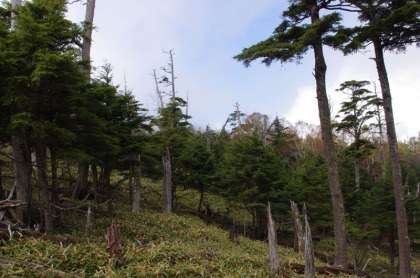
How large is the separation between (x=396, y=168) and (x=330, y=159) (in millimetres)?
3033

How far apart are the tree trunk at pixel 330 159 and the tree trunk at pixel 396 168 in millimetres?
2642

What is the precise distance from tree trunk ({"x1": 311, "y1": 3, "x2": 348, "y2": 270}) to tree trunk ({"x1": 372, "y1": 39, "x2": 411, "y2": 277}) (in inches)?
104

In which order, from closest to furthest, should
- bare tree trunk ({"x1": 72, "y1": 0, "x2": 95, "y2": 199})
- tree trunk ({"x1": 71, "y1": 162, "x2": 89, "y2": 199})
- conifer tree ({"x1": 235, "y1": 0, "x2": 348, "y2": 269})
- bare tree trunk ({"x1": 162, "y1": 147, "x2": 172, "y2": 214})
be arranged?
1. conifer tree ({"x1": 235, "y1": 0, "x2": 348, "y2": 269})
2. bare tree trunk ({"x1": 72, "y1": 0, "x2": 95, "y2": 199})
3. tree trunk ({"x1": 71, "y1": 162, "x2": 89, "y2": 199})
4. bare tree trunk ({"x1": 162, "y1": 147, "x2": 172, "y2": 214})

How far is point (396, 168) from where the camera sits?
10.0 meters

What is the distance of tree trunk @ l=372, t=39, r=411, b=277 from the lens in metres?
9.60

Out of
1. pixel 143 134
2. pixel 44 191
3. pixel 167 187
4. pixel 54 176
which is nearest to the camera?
pixel 44 191

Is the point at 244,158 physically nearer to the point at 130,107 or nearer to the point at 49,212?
the point at 130,107

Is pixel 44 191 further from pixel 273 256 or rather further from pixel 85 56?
pixel 85 56

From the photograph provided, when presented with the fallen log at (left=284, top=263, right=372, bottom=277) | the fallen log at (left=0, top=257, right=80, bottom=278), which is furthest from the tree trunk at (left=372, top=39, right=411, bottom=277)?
the fallen log at (left=0, top=257, right=80, bottom=278)

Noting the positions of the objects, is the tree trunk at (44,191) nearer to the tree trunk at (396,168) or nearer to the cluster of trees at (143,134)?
the cluster of trees at (143,134)

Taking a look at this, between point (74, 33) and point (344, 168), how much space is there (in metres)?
26.3

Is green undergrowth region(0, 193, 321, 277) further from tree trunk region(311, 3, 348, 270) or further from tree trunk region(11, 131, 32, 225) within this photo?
tree trunk region(311, 3, 348, 270)

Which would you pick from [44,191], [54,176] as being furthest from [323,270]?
[54,176]

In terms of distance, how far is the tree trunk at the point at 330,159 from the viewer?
8.91m
